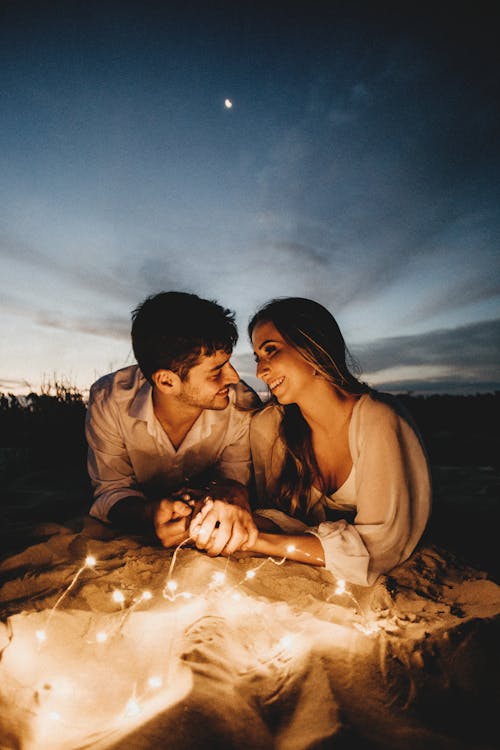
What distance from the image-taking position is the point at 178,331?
3432mm

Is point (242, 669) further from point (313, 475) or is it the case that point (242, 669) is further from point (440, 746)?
point (313, 475)

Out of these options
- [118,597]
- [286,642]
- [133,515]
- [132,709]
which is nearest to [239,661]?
[286,642]

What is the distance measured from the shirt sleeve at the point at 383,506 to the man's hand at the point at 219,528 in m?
0.58

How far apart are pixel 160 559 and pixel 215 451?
147 cm

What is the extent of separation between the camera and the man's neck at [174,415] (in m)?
3.71

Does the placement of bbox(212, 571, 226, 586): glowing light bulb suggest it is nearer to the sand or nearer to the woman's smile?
the sand

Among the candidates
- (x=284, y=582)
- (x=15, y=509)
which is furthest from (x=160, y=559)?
(x=15, y=509)

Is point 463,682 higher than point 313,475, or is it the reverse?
point 313,475

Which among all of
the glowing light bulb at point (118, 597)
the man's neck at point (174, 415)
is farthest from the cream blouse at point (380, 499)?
the man's neck at point (174, 415)

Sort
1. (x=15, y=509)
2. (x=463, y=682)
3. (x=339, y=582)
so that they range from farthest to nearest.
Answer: (x=15, y=509) < (x=339, y=582) < (x=463, y=682)

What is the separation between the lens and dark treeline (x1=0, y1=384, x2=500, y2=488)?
18.6ft

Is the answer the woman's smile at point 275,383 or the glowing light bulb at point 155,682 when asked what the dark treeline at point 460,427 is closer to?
the woman's smile at point 275,383

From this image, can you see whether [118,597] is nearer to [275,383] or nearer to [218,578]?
[218,578]

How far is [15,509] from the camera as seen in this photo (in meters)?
3.81
